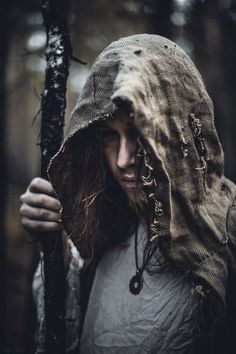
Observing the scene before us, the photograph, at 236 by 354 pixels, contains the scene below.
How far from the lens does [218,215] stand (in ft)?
5.96

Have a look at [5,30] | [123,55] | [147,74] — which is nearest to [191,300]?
[147,74]

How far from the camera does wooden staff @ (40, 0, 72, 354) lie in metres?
1.88

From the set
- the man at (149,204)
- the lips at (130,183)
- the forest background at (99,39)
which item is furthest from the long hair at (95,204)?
the forest background at (99,39)

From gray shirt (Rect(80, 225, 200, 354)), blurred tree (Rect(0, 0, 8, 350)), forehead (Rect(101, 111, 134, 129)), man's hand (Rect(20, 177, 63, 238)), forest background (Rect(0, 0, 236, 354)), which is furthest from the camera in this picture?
blurred tree (Rect(0, 0, 8, 350))

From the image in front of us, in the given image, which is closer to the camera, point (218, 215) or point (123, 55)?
point (123, 55)

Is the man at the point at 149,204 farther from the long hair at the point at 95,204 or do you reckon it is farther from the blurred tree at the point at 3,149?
the blurred tree at the point at 3,149

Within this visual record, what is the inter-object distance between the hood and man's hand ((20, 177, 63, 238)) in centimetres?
20

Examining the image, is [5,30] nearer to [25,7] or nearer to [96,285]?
[25,7]

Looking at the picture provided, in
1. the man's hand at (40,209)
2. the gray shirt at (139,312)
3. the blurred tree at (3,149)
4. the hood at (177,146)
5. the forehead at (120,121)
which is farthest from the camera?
the blurred tree at (3,149)

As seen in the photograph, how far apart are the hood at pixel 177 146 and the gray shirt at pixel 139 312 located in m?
0.21

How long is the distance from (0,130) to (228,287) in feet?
17.5

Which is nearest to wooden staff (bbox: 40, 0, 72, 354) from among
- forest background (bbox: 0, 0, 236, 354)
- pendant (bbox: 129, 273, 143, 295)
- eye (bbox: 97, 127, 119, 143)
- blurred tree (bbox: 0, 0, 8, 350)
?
eye (bbox: 97, 127, 119, 143)

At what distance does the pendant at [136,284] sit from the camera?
1988mm

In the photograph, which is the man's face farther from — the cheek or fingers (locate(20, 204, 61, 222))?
fingers (locate(20, 204, 61, 222))
